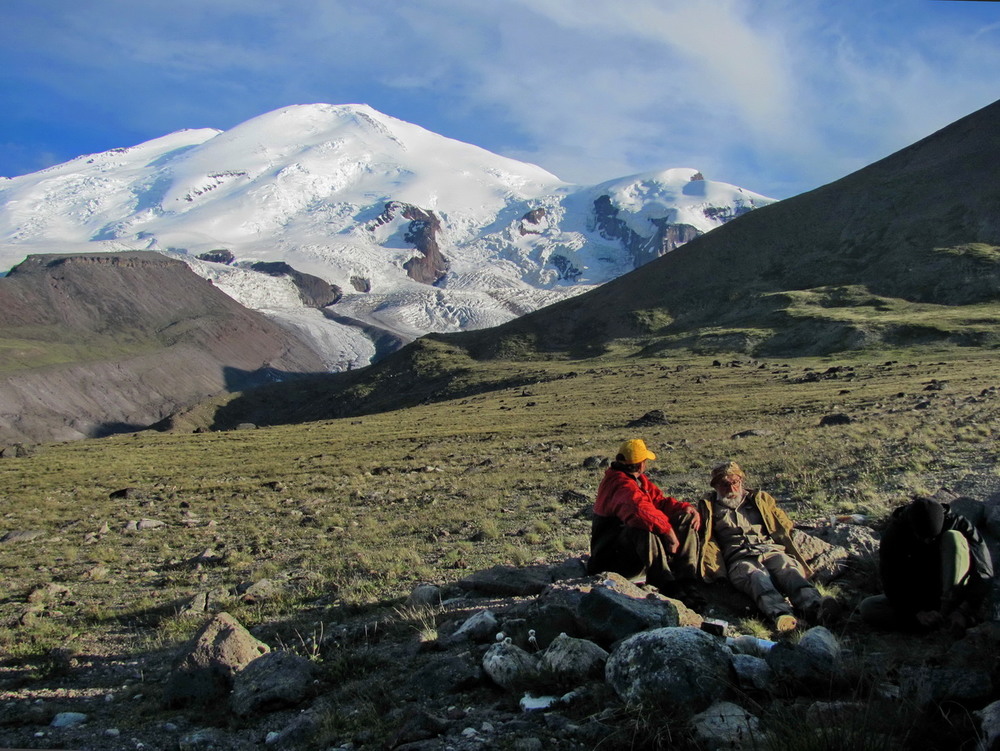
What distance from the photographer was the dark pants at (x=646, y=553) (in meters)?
7.35

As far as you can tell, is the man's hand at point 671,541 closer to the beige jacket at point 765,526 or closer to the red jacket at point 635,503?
the red jacket at point 635,503

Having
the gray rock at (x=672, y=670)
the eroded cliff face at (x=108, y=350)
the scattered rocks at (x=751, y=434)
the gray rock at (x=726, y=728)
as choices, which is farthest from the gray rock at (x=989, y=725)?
the eroded cliff face at (x=108, y=350)

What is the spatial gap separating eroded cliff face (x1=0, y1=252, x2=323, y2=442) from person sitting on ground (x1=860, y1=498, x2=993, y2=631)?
124m

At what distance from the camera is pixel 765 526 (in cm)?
775

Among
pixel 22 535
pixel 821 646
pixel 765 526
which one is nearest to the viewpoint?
pixel 821 646

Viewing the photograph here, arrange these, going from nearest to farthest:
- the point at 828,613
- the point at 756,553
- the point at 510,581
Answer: the point at 828,613 < the point at 756,553 < the point at 510,581

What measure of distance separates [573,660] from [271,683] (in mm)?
2460

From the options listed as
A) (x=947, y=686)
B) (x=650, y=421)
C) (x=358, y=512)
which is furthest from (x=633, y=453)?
(x=650, y=421)

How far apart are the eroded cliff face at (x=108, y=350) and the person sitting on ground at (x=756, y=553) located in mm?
122238


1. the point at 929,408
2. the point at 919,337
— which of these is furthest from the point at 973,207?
the point at 929,408

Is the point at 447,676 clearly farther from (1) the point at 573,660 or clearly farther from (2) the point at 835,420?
(2) the point at 835,420

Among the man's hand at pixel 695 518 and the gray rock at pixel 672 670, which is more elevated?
the man's hand at pixel 695 518

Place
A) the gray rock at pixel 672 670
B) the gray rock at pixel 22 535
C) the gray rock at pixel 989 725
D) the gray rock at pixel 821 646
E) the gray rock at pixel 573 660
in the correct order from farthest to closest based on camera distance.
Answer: the gray rock at pixel 22 535
the gray rock at pixel 573 660
the gray rock at pixel 821 646
the gray rock at pixel 672 670
the gray rock at pixel 989 725

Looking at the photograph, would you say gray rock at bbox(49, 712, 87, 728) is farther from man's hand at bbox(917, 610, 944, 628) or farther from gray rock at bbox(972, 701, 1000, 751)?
man's hand at bbox(917, 610, 944, 628)
